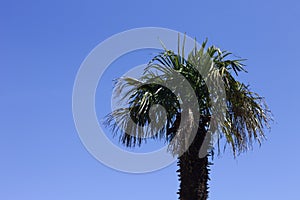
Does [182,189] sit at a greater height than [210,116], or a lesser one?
lesser

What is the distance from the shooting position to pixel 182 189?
11914 millimetres

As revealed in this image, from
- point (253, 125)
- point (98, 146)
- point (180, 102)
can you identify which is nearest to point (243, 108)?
point (253, 125)

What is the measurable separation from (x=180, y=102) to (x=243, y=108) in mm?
1353

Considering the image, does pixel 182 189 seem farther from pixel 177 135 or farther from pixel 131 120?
pixel 131 120

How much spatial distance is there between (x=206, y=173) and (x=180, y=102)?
1.61 metres

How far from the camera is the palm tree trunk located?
38.7 ft

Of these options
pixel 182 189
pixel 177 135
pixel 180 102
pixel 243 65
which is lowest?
pixel 182 189

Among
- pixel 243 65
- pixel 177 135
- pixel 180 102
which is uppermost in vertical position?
pixel 243 65

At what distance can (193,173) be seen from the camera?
39.1ft

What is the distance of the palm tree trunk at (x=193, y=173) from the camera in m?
11.8

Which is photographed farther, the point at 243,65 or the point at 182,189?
the point at 243,65

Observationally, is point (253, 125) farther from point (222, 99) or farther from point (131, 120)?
point (131, 120)

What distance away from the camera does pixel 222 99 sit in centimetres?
1252

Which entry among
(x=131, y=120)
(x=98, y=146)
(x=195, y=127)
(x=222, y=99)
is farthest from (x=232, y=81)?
(x=98, y=146)
